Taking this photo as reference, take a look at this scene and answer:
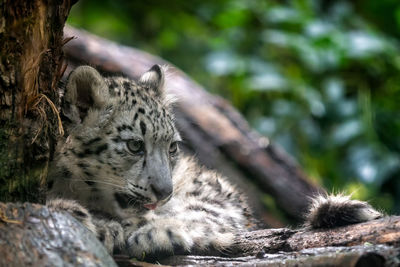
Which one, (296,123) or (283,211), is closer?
(283,211)

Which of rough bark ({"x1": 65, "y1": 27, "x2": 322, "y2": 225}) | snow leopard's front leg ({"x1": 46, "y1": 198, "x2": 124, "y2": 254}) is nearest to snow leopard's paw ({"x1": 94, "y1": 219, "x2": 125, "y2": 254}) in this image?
snow leopard's front leg ({"x1": 46, "y1": 198, "x2": 124, "y2": 254})

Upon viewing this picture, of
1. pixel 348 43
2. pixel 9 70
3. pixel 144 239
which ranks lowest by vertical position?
pixel 144 239

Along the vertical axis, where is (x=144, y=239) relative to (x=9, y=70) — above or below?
below

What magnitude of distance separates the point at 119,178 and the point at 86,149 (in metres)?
0.32

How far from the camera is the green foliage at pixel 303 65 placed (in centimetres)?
Result: 848

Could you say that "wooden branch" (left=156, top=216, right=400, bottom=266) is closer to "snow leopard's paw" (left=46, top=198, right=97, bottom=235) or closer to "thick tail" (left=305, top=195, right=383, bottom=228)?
"thick tail" (left=305, top=195, right=383, bottom=228)

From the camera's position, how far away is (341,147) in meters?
8.67

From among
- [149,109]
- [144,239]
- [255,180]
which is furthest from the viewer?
[255,180]

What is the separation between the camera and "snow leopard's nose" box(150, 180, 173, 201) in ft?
13.8

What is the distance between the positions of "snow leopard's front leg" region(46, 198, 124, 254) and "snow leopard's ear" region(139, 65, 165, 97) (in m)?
1.53

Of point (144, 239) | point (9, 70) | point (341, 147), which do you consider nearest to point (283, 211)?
point (341, 147)

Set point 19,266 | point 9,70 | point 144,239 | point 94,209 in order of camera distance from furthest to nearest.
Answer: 1. point 94,209
2. point 144,239
3. point 9,70
4. point 19,266

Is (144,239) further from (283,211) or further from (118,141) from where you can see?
(283,211)

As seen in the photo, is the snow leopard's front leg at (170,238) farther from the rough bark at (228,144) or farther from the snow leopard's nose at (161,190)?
the rough bark at (228,144)
